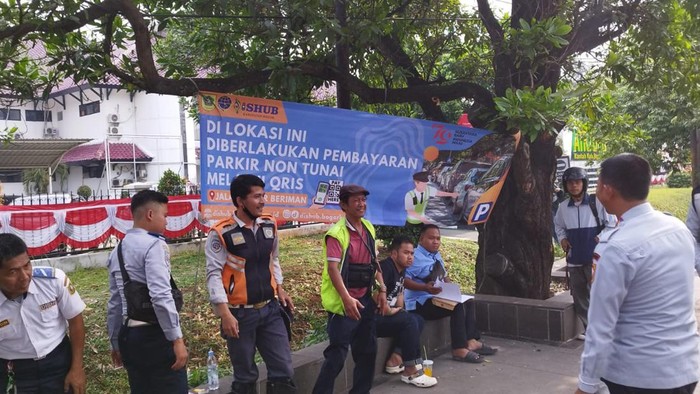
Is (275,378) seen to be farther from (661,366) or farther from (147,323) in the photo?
(661,366)

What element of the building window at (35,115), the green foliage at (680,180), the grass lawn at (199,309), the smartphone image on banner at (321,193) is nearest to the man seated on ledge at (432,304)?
Result: the smartphone image on banner at (321,193)

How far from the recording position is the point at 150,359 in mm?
3418

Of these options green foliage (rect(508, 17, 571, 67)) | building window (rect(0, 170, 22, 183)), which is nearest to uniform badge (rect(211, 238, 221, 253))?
green foliage (rect(508, 17, 571, 67))

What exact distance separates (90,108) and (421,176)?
27166 mm

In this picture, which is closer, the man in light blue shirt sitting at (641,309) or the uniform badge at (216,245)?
the man in light blue shirt sitting at (641,309)

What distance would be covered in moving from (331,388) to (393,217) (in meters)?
2.14

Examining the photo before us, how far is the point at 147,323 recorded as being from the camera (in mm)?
3414

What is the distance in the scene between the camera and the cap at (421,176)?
617cm

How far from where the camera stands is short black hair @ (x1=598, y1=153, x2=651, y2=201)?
2547 millimetres

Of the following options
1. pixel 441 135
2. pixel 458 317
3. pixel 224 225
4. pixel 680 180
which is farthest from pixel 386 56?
pixel 680 180

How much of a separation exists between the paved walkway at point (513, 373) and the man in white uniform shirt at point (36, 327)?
8.39 feet

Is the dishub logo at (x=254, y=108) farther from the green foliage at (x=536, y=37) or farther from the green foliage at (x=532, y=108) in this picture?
the green foliage at (x=536, y=37)

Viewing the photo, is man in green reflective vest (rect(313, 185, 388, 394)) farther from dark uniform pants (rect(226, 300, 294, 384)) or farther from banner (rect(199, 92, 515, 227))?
banner (rect(199, 92, 515, 227))

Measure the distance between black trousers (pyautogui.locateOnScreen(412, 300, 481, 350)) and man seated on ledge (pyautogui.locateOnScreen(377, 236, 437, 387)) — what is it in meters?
0.63
